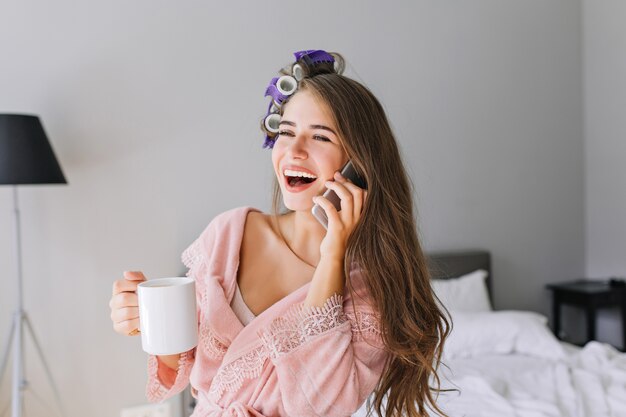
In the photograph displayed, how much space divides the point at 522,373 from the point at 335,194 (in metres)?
1.81

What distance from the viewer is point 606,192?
3.99m

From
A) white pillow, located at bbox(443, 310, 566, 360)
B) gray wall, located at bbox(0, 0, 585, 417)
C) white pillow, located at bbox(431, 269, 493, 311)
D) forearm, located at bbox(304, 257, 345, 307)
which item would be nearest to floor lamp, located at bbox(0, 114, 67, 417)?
gray wall, located at bbox(0, 0, 585, 417)

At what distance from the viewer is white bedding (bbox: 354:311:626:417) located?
6.51ft

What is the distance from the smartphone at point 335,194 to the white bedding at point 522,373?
2.41 ft

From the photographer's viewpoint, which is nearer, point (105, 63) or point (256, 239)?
point (256, 239)

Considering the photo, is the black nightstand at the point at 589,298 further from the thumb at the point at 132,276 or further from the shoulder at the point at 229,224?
the thumb at the point at 132,276

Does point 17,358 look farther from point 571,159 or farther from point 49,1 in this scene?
point 571,159

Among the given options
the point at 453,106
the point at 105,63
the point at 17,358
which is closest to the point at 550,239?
the point at 453,106

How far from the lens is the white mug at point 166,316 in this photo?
2.81 ft

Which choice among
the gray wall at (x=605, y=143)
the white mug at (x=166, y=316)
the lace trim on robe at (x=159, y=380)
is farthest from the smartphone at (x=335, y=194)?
the gray wall at (x=605, y=143)

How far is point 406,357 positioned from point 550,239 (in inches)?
131

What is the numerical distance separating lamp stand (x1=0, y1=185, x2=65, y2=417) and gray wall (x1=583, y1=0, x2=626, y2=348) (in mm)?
3704

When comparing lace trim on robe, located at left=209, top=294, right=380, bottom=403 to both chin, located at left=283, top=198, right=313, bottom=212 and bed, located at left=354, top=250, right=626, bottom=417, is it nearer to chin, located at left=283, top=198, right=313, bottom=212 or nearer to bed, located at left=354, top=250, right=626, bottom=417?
chin, located at left=283, top=198, right=313, bottom=212

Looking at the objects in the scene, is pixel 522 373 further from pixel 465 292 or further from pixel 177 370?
pixel 177 370
